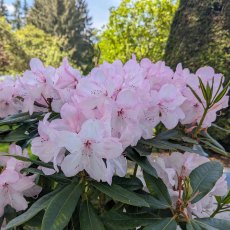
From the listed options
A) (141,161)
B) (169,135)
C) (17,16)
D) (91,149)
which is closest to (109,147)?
(91,149)

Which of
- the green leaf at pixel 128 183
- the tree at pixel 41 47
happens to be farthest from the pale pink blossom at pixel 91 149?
the tree at pixel 41 47

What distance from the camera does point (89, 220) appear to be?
29.0 inches

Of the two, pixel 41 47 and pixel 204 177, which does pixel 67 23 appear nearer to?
pixel 41 47

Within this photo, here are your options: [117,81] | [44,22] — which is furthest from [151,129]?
[44,22]

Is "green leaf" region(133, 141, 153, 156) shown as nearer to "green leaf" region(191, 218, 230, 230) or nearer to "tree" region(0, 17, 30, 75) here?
"green leaf" region(191, 218, 230, 230)

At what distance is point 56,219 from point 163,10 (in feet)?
41.1

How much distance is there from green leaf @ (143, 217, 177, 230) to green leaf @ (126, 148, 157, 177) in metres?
0.09

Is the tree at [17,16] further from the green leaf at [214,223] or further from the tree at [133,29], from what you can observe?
the green leaf at [214,223]

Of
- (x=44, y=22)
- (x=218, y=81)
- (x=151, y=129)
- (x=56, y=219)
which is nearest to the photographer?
(x=56, y=219)

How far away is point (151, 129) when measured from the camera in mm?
778

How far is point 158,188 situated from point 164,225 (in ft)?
0.33

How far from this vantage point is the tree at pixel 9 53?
19094mm

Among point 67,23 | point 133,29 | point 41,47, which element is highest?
point 133,29

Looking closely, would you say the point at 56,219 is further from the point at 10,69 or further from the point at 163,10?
the point at 10,69
